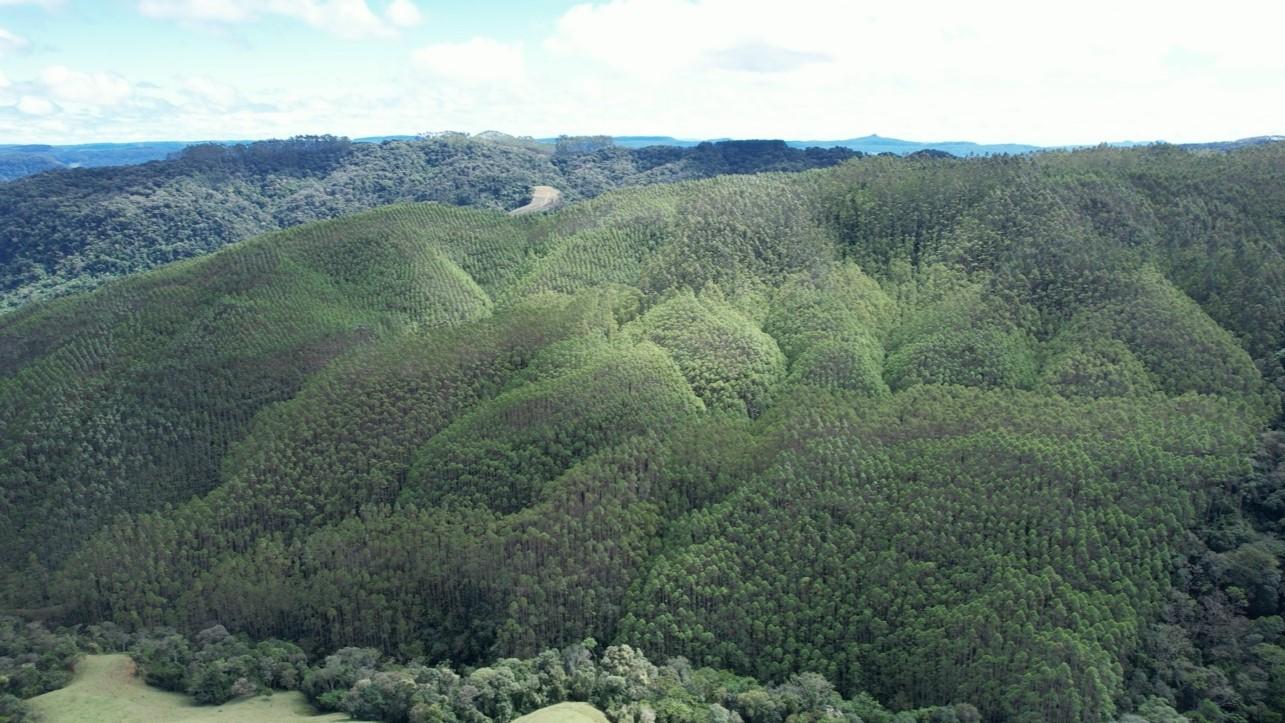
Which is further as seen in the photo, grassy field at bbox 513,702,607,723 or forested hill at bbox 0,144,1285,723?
forested hill at bbox 0,144,1285,723

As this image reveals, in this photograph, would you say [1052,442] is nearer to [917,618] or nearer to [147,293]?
[917,618]

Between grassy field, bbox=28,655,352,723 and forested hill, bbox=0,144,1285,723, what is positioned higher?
forested hill, bbox=0,144,1285,723

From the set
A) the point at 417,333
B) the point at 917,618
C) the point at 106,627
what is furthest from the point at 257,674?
the point at 417,333

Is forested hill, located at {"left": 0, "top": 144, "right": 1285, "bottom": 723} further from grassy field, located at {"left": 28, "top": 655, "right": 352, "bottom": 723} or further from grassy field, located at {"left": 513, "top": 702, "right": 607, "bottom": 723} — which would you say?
grassy field, located at {"left": 513, "top": 702, "right": 607, "bottom": 723}

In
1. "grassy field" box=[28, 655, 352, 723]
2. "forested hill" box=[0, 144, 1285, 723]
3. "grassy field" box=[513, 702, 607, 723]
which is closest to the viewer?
"grassy field" box=[513, 702, 607, 723]

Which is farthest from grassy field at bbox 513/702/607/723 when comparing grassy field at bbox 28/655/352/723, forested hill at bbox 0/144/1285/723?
forested hill at bbox 0/144/1285/723

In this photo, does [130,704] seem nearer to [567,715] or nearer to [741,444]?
[567,715]
